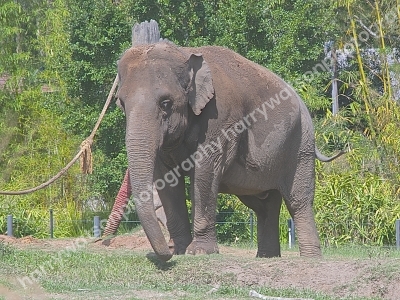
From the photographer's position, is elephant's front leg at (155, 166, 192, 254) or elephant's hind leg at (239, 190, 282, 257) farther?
elephant's hind leg at (239, 190, 282, 257)

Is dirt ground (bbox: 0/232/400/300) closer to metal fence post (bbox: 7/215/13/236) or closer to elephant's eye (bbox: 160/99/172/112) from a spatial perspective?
elephant's eye (bbox: 160/99/172/112)

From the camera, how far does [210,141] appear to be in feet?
34.7

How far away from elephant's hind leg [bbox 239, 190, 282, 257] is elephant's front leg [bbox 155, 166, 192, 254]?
5.20 feet

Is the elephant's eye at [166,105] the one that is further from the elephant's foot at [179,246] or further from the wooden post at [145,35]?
the elephant's foot at [179,246]

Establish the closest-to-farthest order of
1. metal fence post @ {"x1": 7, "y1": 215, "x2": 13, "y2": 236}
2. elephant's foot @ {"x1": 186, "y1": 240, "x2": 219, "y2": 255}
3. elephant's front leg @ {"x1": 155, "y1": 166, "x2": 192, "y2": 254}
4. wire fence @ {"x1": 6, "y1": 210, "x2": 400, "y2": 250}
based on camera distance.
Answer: elephant's foot @ {"x1": 186, "y1": 240, "x2": 219, "y2": 255} → elephant's front leg @ {"x1": 155, "y1": 166, "x2": 192, "y2": 254} → wire fence @ {"x1": 6, "y1": 210, "x2": 400, "y2": 250} → metal fence post @ {"x1": 7, "y1": 215, "x2": 13, "y2": 236}

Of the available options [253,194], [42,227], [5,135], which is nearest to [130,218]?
→ [42,227]

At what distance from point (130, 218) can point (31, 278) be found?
12339 mm

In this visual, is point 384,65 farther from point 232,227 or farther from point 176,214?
point 176,214

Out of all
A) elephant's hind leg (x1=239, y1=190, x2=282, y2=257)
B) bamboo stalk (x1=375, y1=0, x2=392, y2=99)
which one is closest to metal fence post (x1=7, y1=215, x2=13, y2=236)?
elephant's hind leg (x1=239, y1=190, x2=282, y2=257)

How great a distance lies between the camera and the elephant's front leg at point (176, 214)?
434 inches

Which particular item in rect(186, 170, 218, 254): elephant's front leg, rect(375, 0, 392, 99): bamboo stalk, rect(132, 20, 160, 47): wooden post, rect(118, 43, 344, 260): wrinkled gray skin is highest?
rect(375, 0, 392, 99): bamboo stalk

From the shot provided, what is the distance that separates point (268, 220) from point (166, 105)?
310cm

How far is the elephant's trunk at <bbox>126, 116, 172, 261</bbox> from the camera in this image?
930 centimetres

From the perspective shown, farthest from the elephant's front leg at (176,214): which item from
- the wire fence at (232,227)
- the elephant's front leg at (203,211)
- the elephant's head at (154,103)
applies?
the wire fence at (232,227)
